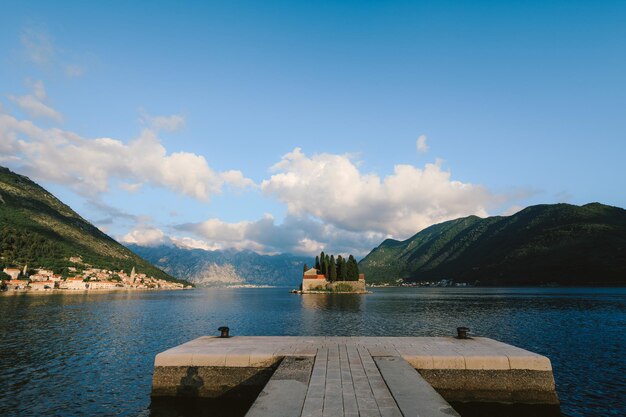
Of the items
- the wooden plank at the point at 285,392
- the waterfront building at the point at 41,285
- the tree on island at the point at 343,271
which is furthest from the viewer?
the waterfront building at the point at 41,285

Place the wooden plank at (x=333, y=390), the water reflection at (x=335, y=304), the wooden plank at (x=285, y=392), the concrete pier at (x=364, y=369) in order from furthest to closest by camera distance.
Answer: the water reflection at (x=335, y=304), the concrete pier at (x=364, y=369), the wooden plank at (x=285, y=392), the wooden plank at (x=333, y=390)

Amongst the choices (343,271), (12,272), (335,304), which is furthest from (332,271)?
(12,272)

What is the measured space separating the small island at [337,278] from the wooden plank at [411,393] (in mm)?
145957

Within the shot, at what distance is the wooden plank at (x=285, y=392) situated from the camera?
10.4 metres

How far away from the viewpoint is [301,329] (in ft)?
152

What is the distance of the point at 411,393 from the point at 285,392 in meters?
4.42

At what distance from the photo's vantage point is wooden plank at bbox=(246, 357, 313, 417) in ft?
34.1

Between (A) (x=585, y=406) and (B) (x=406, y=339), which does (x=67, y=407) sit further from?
(A) (x=585, y=406)

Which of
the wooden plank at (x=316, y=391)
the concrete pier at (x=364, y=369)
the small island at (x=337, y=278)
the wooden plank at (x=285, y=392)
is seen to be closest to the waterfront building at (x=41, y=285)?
the small island at (x=337, y=278)

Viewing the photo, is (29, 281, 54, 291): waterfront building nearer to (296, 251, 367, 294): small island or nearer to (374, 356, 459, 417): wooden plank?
(296, 251, 367, 294): small island

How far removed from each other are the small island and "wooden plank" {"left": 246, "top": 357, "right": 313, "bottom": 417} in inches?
5748

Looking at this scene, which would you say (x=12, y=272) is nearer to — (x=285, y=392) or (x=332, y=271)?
(x=332, y=271)

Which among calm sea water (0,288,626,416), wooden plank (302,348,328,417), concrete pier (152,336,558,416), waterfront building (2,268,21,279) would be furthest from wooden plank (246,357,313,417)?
waterfront building (2,268,21,279)

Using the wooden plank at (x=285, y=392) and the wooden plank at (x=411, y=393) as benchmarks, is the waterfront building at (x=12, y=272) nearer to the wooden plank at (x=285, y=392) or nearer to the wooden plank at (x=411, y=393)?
the wooden plank at (x=285, y=392)
